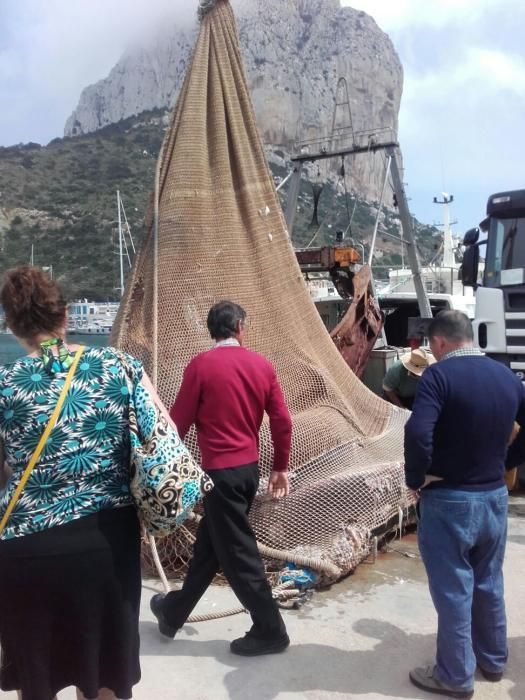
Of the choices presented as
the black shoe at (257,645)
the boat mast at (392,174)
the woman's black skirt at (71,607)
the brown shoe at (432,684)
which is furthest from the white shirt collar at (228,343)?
the boat mast at (392,174)

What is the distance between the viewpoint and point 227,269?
4.18 meters

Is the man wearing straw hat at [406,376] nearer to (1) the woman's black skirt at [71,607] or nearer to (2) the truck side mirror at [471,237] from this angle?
(2) the truck side mirror at [471,237]

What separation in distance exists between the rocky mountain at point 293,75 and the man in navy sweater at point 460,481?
85.8 m

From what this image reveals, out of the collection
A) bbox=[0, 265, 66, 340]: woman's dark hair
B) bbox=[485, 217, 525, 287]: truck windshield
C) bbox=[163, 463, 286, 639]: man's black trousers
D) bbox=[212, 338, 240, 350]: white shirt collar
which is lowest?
bbox=[163, 463, 286, 639]: man's black trousers

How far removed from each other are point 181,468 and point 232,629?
5.29 feet

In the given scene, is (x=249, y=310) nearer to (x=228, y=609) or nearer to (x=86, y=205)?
(x=228, y=609)

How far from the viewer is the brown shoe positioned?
2.57 metres

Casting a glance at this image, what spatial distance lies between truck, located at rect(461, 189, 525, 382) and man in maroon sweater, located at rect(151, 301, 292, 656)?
4.17 metres

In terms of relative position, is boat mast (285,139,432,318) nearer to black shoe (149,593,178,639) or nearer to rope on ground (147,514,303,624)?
rope on ground (147,514,303,624)

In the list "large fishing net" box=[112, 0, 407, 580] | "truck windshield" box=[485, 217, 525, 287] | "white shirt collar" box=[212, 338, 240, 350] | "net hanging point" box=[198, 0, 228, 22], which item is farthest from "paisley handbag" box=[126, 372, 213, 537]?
"truck windshield" box=[485, 217, 525, 287]

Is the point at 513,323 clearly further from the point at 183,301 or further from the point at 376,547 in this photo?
the point at 183,301

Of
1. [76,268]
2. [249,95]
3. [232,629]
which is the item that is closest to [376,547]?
[232,629]

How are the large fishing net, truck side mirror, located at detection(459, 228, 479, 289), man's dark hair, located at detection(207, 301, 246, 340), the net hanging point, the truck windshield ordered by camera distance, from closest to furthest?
1. man's dark hair, located at detection(207, 301, 246, 340)
2. the large fishing net
3. the net hanging point
4. the truck windshield
5. truck side mirror, located at detection(459, 228, 479, 289)

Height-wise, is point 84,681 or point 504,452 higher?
point 504,452
